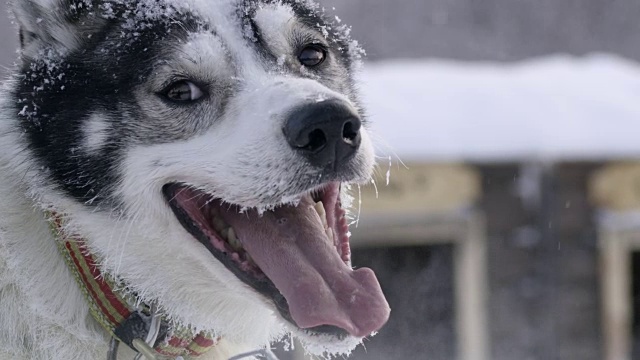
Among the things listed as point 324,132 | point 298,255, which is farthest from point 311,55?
point 298,255

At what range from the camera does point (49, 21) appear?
2408 mm

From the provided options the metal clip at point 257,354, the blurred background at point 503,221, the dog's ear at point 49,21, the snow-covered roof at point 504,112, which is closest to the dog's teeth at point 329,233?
the metal clip at point 257,354

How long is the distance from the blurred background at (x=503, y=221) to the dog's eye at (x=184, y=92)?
3783 mm

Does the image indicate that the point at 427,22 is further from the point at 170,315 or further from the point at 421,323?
the point at 170,315

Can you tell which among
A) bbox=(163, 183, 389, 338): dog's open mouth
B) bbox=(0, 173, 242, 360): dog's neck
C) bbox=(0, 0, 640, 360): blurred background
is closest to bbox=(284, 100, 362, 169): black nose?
bbox=(163, 183, 389, 338): dog's open mouth

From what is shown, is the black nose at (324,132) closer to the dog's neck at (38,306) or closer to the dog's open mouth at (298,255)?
the dog's open mouth at (298,255)

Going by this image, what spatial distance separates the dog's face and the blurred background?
3771 millimetres

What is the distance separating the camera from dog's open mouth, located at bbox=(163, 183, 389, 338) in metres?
2.12

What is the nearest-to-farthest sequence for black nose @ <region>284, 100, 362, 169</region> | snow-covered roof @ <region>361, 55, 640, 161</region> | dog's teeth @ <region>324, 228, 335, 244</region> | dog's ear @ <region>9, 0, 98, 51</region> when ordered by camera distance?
black nose @ <region>284, 100, 362, 169</region>, dog's teeth @ <region>324, 228, 335, 244</region>, dog's ear @ <region>9, 0, 98, 51</region>, snow-covered roof @ <region>361, 55, 640, 161</region>

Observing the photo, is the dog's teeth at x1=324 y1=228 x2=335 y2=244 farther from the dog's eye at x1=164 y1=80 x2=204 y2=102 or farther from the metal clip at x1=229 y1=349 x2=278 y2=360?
the dog's eye at x1=164 y1=80 x2=204 y2=102

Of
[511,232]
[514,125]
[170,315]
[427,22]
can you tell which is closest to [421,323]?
[511,232]

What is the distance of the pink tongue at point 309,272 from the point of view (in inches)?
83.0

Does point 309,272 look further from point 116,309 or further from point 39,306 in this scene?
point 39,306

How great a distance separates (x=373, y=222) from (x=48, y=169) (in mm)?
4377
